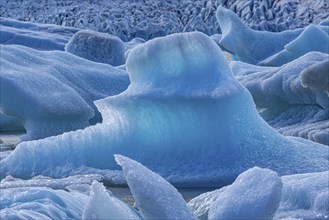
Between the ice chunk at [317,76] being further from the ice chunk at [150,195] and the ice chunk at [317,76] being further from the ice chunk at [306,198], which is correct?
the ice chunk at [150,195]

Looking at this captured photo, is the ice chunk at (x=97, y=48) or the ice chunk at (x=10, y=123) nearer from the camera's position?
the ice chunk at (x=10, y=123)

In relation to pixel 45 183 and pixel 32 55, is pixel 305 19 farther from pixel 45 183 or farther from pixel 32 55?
pixel 45 183

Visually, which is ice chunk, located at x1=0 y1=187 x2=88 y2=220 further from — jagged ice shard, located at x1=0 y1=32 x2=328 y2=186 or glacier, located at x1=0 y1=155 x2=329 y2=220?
jagged ice shard, located at x1=0 y1=32 x2=328 y2=186

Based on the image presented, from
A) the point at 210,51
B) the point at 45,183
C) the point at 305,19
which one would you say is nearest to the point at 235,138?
the point at 210,51

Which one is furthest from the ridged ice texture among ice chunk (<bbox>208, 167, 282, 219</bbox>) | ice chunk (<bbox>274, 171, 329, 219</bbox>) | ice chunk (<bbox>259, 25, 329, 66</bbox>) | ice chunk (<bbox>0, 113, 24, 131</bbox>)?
ice chunk (<bbox>208, 167, 282, 219</bbox>)

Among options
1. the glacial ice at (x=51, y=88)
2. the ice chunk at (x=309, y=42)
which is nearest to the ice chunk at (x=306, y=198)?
the glacial ice at (x=51, y=88)

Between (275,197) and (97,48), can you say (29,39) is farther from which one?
(275,197)
